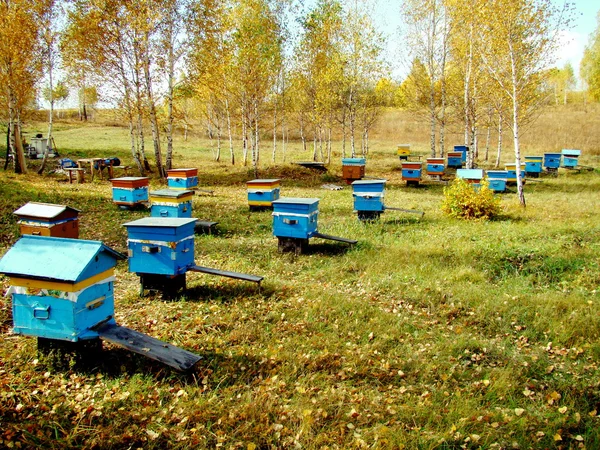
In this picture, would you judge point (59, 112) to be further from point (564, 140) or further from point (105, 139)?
point (564, 140)

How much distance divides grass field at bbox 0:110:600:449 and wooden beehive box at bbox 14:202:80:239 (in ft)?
4.31

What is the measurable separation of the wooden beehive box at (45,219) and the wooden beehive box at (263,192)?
220 inches

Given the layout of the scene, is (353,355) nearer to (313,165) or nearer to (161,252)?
(161,252)

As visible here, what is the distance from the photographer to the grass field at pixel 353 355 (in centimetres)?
370

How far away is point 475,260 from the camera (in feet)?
26.7

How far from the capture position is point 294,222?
861 cm

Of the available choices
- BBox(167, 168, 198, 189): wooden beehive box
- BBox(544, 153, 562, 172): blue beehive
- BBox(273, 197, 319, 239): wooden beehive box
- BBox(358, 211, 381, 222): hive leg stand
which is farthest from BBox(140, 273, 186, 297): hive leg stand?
BBox(544, 153, 562, 172): blue beehive

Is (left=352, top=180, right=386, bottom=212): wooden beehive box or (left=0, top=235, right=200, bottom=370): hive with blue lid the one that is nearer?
(left=0, top=235, right=200, bottom=370): hive with blue lid

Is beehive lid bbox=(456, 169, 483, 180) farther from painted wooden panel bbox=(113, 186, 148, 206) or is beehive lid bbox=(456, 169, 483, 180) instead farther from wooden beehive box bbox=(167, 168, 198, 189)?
painted wooden panel bbox=(113, 186, 148, 206)

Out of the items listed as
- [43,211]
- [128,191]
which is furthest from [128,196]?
[43,211]

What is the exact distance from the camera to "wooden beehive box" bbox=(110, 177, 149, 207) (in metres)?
12.4

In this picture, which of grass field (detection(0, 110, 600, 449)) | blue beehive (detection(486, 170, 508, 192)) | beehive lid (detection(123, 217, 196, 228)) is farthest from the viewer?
blue beehive (detection(486, 170, 508, 192))

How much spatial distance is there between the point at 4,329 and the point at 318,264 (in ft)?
16.5

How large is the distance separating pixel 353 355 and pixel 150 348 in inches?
86.2
